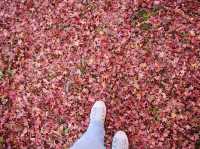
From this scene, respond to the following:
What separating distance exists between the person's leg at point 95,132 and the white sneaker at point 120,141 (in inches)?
11.1

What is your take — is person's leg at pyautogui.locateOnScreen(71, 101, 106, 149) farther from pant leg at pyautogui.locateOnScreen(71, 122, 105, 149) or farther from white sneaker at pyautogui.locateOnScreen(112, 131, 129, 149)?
white sneaker at pyautogui.locateOnScreen(112, 131, 129, 149)

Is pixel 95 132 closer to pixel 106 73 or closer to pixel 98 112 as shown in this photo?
pixel 98 112

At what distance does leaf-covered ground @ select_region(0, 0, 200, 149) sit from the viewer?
621 cm

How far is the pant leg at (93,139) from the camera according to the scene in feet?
17.7

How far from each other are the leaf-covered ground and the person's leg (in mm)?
289

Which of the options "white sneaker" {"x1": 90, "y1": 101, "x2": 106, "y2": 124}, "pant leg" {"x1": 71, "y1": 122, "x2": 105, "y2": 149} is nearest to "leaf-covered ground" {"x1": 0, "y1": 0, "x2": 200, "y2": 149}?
"white sneaker" {"x1": 90, "y1": 101, "x2": 106, "y2": 124}

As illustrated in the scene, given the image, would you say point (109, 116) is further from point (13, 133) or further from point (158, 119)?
point (13, 133)

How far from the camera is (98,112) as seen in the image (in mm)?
6207

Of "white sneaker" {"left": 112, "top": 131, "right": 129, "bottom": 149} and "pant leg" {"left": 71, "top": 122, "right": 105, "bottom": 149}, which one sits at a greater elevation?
"pant leg" {"left": 71, "top": 122, "right": 105, "bottom": 149}

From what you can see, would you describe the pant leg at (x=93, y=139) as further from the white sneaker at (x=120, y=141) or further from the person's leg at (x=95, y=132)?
the white sneaker at (x=120, y=141)

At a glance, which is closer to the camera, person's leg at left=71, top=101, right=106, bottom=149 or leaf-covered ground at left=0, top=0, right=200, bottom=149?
person's leg at left=71, top=101, right=106, bottom=149

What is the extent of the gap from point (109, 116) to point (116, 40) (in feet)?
5.02

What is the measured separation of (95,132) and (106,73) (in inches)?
52.8

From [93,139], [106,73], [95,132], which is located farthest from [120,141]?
[106,73]
